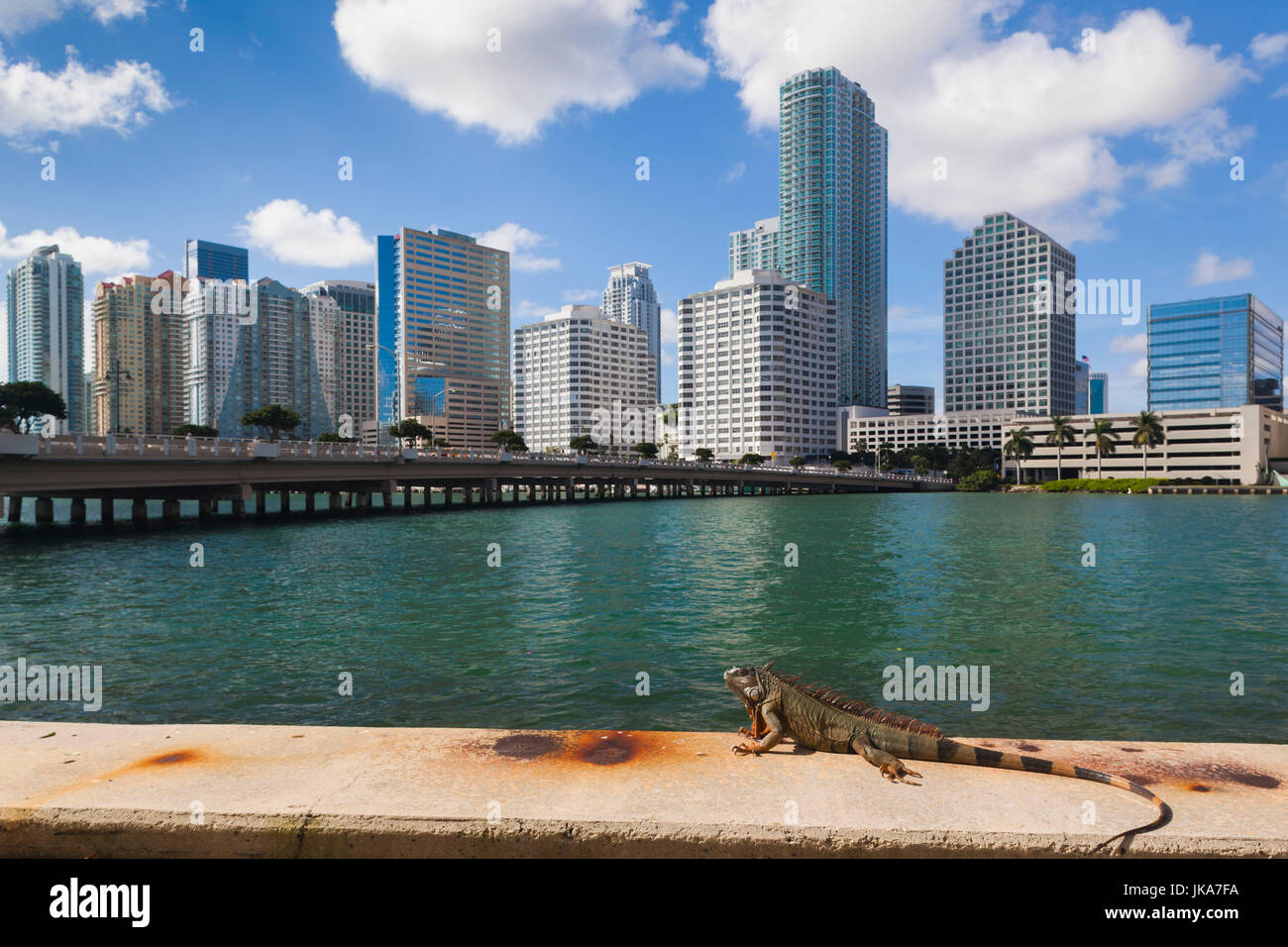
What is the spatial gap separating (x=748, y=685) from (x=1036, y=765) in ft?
10.8

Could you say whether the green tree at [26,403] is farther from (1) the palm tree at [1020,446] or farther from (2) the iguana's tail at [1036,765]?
(1) the palm tree at [1020,446]

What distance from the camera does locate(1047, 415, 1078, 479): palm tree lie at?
188750 mm

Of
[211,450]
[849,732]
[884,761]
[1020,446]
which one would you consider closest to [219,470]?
[211,450]

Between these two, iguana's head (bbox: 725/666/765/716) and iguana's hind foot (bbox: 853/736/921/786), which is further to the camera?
iguana's head (bbox: 725/666/765/716)

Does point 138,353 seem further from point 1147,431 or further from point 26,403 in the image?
point 1147,431

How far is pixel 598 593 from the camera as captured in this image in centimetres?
3047

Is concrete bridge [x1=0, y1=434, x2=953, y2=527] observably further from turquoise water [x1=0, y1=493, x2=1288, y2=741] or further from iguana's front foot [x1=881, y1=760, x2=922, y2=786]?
iguana's front foot [x1=881, y1=760, x2=922, y2=786]

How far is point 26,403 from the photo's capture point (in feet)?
264

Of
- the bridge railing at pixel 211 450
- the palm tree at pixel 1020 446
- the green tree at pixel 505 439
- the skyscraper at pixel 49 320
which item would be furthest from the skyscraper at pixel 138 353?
the palm tree at pixel 1020 446

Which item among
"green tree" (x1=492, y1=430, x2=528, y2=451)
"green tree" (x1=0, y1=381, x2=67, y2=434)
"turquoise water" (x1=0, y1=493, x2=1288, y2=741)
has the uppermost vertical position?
"green tree" (x1=0, y1=381, x2=67, y2=434)

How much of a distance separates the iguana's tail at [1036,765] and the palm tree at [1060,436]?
205574 millimetres

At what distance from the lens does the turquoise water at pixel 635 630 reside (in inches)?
585

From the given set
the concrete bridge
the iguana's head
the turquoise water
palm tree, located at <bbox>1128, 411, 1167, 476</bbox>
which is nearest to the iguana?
the iguana's head
